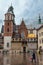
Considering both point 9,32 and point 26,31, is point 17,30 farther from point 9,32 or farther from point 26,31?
point 9,32

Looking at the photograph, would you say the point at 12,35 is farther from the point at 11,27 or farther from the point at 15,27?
the point at 15,27

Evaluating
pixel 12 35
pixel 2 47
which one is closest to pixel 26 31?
pixel 12 35

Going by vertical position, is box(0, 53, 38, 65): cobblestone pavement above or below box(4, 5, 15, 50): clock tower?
below

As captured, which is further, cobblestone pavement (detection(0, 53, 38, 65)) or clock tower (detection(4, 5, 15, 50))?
clock tower (detection(4, 5, 15, 50))

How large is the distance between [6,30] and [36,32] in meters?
18.7

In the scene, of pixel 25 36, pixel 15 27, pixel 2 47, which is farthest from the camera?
pixel 15 27

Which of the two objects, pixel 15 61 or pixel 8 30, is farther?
pixel 8 30

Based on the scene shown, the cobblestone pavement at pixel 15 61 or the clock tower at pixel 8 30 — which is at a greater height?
the clock tower at pixel 8 30

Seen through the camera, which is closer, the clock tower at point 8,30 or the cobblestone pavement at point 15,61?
the cobblestone pavement at point 15,61

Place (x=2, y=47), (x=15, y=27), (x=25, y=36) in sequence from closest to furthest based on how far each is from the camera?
(x=2, y=47)
(x=25, y=36)
(x=15, y=27)

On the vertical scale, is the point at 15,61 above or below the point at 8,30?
below

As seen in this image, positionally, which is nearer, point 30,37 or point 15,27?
point 30,37

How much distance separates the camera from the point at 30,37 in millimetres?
93062

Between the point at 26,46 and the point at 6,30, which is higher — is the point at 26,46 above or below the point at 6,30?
below
